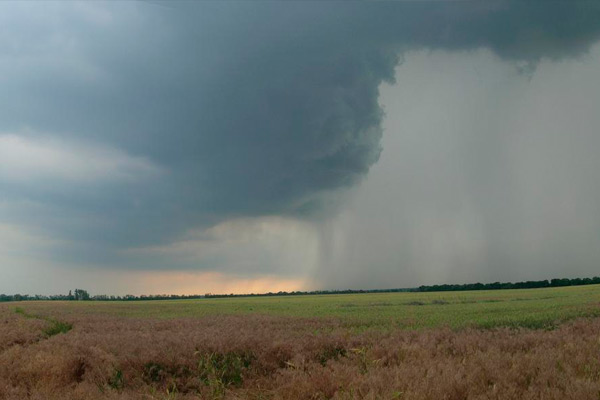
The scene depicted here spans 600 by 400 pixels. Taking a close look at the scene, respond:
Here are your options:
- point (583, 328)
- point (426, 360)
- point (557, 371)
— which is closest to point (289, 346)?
point (426, 360)

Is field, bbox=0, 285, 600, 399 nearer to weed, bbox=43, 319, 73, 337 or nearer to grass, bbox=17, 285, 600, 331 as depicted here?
grass, bbox=17, 285, 600, 331

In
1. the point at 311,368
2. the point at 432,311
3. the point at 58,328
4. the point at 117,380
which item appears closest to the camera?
the point at 311,368

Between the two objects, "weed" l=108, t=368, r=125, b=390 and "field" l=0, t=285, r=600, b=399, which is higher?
"field" l=0, t=285, r=600, b=399

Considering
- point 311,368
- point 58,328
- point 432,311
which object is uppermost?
point 311,368

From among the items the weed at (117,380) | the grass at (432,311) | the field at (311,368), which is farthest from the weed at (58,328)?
the weed at (117,380)

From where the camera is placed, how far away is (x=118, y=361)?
11.1 metres

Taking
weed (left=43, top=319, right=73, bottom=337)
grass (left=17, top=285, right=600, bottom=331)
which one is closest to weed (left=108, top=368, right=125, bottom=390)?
grass (left=17, top=285, right=600, bottom=331)

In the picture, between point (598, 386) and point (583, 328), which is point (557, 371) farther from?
point (583, 328)

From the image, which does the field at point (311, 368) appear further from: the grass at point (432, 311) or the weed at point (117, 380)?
the grass at point (432, 311)

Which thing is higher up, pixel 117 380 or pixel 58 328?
pixel 58 328

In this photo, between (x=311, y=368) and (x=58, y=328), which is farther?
(x=58, y=328)

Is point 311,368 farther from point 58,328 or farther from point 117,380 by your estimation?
point 58,328

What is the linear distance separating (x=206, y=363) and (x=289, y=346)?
6.97 feet

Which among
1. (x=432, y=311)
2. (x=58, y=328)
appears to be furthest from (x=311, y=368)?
(x=432, y=311)
